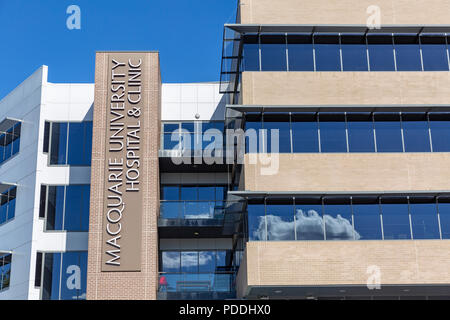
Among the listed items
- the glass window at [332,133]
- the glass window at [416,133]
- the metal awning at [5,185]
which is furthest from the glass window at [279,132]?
the metal awning at [5,185]

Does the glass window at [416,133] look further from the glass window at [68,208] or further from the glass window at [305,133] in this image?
the glass window at [68,208]

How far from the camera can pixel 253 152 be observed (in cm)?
2420

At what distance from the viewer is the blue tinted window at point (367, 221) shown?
23.5 m

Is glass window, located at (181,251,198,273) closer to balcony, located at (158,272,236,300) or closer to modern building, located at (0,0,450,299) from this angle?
modern building, located at (0,0,450,299)

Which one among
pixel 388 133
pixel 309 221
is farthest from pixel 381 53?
pixel 309 221

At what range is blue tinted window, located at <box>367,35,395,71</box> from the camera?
26130mm

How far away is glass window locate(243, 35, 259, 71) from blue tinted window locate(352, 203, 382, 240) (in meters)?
7.10

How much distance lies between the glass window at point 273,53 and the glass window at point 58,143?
10.8m

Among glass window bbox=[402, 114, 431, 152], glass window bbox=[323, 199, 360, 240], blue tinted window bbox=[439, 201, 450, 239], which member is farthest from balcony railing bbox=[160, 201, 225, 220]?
blue tinted window bbox=[439, 201, 450, 239]

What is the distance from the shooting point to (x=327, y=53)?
1031 inches
